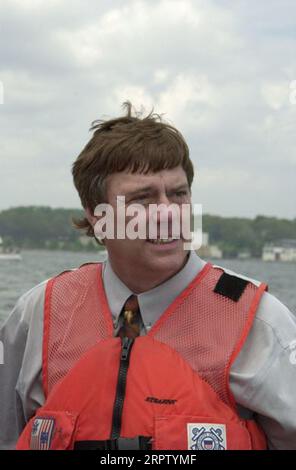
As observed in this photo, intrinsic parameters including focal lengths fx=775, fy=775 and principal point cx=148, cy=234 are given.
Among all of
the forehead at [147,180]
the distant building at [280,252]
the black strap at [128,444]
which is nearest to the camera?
the black strap at [128,444]

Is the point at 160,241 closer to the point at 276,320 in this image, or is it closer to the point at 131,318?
the point at 131,318

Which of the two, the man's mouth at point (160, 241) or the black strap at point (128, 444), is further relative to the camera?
the man's mouth at point (160, 241)

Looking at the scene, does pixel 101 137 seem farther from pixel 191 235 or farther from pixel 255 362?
pixel 255 362

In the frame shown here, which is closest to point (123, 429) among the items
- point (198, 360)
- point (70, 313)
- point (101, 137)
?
point (198, 360)

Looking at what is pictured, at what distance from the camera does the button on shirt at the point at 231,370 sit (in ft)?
9.41

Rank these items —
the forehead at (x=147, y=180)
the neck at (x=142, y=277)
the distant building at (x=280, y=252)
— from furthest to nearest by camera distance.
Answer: the distant building at (x=280, y=252), the neck at (x=142, y=277), the forehead at (x=147, y=180)

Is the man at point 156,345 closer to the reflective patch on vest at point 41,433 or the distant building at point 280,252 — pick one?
the reflective patch on vest at point 41,433

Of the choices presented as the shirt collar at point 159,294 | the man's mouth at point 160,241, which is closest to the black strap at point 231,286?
the shirt collar at point 159,294

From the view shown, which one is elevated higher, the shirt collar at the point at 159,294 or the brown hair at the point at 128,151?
the brown hair at the point at 128,151

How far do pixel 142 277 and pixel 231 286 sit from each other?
1.19ft

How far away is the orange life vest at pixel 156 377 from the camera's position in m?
2.82

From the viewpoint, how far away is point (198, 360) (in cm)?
294

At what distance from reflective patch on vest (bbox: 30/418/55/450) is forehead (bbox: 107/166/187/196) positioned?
0.92 m
